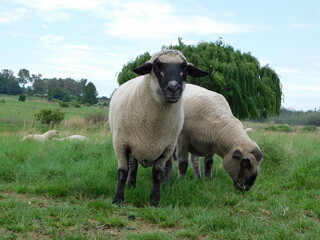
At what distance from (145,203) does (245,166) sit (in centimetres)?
185

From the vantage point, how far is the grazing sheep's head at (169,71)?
500 centimetres

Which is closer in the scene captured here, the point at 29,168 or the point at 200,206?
the point at 200,206

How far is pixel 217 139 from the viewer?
7066 millimetres

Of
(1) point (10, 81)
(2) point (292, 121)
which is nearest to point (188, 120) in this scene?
(2) point (292, 121)

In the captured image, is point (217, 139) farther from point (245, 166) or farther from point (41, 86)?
point (41, 86)

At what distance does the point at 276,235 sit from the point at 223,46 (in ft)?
82.0

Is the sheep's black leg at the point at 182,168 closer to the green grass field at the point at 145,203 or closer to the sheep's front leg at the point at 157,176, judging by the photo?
the green grass field at the point at 145,203

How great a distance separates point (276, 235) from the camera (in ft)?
14.1

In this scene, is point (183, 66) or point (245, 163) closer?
point (183, 66)

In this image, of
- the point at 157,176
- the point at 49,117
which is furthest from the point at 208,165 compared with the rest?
the point at 49,117

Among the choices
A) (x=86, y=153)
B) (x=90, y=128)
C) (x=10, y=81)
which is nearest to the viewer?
(x=86, y=153)

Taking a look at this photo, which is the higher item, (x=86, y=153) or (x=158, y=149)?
(x=158, y=149)

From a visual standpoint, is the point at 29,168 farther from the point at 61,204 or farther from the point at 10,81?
the point at 10,81

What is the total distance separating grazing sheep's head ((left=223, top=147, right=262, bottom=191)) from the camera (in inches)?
255
